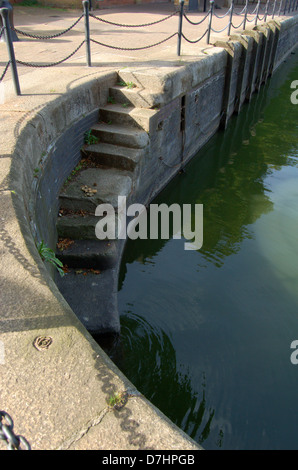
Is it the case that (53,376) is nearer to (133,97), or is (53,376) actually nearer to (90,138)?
(90,138)

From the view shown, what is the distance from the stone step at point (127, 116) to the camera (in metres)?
6.68

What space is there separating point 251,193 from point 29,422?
748 cm

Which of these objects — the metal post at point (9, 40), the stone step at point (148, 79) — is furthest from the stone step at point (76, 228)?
the stone step at point (148, 79)

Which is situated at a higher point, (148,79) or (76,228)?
(148,79)

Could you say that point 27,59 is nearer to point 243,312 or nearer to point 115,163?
point 115,163

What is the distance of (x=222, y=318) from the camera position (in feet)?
17.2

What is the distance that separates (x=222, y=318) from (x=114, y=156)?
118 inches

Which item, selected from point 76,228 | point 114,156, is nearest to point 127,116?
point 114,156

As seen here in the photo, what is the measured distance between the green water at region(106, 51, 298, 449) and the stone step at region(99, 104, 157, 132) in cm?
186

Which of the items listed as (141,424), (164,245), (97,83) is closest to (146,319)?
(164,245)

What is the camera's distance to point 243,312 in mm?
5375

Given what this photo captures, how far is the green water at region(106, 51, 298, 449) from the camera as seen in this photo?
410 centimetres

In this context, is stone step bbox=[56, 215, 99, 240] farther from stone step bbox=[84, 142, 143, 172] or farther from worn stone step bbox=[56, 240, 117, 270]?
stone step bbox=[84, 142, 143, 172]

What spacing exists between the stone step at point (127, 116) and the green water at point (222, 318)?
1857 millimetres
